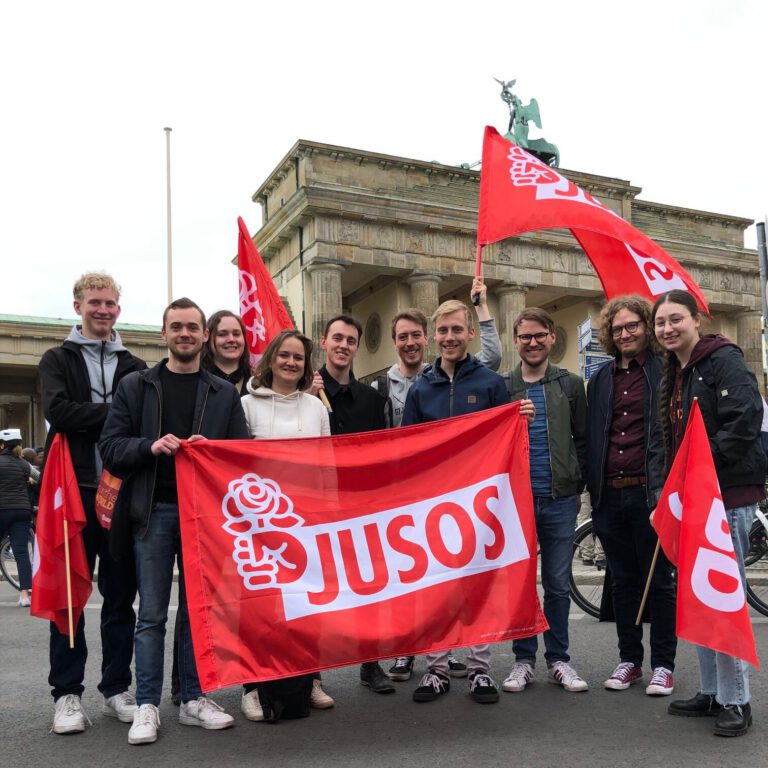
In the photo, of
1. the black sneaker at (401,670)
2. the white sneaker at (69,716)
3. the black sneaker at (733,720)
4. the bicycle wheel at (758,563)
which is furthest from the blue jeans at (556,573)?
the bicycle wheel at (758,563)

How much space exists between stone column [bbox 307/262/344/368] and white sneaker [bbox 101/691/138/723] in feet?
88.8

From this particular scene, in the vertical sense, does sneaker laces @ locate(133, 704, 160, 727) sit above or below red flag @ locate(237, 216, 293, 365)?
below

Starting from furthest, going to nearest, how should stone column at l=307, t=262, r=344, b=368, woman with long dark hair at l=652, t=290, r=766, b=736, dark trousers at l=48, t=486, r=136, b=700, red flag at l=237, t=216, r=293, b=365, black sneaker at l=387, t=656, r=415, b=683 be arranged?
stone column at l=307, t=262, r=344, b=368, red flag at l=237, t=216, r=293, b=365, black sneaker at l=387, t=656, r=415, b=683, dark trousers at l=48, t=486, r=136, b=700, woman with long dark hair at l=652, t=290, r=766, b=736

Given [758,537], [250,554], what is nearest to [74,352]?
[250,554]

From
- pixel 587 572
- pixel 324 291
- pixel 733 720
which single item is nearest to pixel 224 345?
pixel 733 720

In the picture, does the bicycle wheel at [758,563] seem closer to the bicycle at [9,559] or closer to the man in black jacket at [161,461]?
the man in black jacket at [161,461]

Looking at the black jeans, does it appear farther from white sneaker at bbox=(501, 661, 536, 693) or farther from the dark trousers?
the dark trousers

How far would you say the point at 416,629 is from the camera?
4.07m

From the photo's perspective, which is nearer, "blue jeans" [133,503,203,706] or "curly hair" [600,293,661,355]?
"blue jeans" [133,503,203,706]

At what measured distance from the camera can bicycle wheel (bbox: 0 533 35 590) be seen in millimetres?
9859

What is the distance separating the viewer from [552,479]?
4.71m

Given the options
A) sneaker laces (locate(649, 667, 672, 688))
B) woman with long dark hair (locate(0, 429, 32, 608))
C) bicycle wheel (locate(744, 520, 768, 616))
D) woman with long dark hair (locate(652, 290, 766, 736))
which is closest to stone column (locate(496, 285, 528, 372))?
woman with long dark hair (locate(0, 429, 32, 608))

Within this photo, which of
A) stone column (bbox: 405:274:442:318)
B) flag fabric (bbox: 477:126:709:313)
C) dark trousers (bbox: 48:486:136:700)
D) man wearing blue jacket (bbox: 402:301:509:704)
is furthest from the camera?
stone column (bbox: 405:274:442:318)

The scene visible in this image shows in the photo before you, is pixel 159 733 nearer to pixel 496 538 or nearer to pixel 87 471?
pixel 87 471
